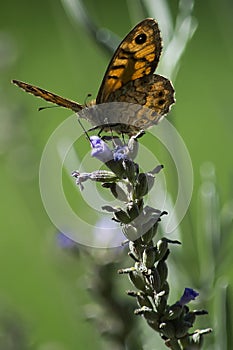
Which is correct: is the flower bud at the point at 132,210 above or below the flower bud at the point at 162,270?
above

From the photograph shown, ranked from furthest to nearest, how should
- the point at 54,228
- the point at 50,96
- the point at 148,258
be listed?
the point at 54,228, the point at 50,96, the point at 148,258

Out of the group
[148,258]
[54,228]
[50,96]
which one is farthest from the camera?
[54,228]

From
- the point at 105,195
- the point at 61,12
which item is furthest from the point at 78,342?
the point at 61,12

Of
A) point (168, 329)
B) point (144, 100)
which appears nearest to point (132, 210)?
point (168, 329)

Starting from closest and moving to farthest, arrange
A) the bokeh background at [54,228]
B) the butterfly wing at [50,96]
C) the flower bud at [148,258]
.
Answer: the flower bud at [148,258], the butterfly wing at [50,96], the bokeh background at [54,228]

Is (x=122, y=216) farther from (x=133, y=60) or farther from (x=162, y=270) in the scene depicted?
(x=133, y=60)

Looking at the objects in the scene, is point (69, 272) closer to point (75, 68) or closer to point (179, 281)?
point (179, 281)

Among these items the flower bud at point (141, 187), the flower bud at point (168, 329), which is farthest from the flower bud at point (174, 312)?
the flower bud at point (141, 187)

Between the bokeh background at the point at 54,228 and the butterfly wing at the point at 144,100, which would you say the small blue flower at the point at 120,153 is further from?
the bokeh background at the point at 54,228
